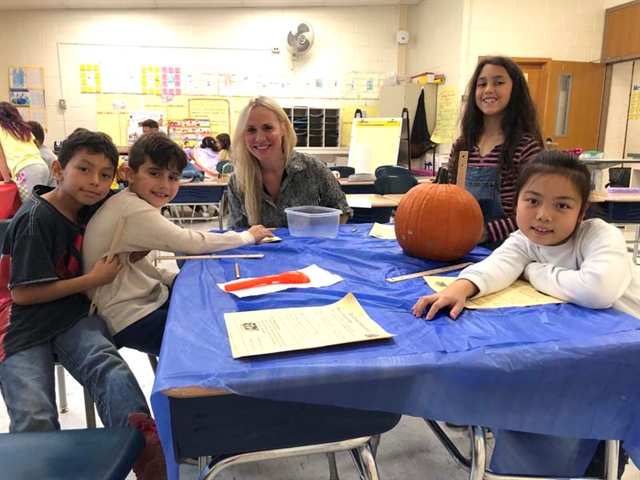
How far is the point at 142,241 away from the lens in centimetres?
139

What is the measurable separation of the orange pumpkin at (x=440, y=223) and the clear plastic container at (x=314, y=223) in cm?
37

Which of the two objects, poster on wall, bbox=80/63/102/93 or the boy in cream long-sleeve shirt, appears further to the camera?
poster on wall, bbox=80/63/102/93

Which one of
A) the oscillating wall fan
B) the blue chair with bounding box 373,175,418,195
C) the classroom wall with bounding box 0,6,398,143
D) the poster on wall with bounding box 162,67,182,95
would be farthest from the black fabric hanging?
the poster on wall with bounding box 162,67,182,95

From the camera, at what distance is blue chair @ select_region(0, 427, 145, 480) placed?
0.85 m

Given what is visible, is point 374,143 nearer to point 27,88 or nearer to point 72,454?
point 27,88

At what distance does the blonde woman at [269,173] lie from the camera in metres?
1.97

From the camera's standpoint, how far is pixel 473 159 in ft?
6.23

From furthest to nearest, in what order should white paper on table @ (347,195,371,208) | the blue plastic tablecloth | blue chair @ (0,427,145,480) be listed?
white paper on table @ (347,195,371,208) → blue chair @ (0,427,145,480) → the blue plastic tablecloth

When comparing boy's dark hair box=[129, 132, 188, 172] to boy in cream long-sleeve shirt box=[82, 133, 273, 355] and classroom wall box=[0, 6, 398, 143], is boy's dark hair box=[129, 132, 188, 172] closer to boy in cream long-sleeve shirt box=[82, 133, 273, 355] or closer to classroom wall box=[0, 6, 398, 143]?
boy in cream long-sleeve shirt box=[82, 133, 273, 355]

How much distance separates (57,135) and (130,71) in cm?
143

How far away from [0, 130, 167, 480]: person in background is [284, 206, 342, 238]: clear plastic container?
66cm

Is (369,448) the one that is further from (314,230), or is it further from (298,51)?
(298,51)

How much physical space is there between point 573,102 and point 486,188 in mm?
5064

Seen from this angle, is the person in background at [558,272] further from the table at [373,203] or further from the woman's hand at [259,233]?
the table at [373,203]
